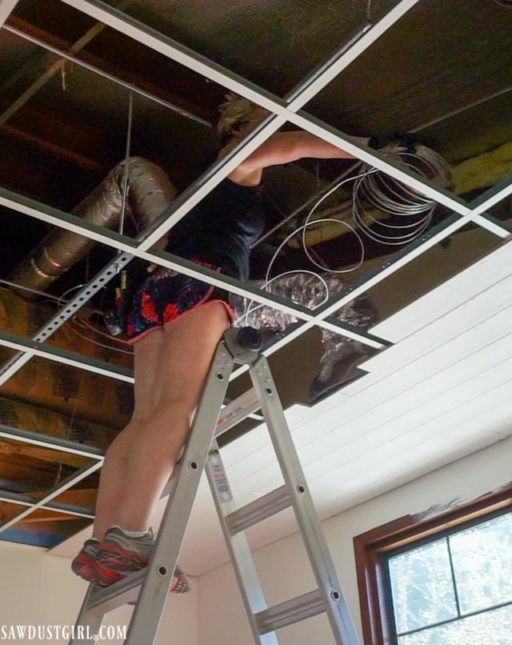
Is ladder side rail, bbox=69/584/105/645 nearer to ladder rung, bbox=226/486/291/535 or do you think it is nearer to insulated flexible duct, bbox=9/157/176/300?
ladder rung, bbox=226/486/291/535

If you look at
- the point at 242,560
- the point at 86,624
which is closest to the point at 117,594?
the point at 86,624

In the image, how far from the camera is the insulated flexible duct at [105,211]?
2.41 metres

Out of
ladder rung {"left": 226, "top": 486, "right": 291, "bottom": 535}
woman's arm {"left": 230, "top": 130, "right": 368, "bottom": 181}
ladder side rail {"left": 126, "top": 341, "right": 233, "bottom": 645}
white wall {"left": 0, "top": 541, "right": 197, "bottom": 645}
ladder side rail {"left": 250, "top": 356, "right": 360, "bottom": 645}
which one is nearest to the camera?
ladder side rail {"left": 126, "top": 341, "right": 233, "bottom": 645}

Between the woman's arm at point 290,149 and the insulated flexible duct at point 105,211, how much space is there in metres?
0.32

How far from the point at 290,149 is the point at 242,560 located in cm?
106

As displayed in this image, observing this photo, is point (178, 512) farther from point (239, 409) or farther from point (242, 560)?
point (239, 409)

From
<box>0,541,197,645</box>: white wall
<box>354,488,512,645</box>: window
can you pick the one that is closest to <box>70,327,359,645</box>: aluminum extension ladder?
<box>354,488,512,645</box>: window

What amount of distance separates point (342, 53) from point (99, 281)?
3.28 ft

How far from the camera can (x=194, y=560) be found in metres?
4.43

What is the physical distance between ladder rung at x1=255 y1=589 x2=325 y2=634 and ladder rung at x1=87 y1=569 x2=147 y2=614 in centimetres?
35

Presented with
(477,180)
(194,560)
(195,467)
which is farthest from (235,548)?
(194,560)

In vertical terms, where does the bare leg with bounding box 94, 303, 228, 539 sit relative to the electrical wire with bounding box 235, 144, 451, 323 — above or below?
below

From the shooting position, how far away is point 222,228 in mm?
2451

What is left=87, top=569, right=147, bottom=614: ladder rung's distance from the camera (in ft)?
5.83
